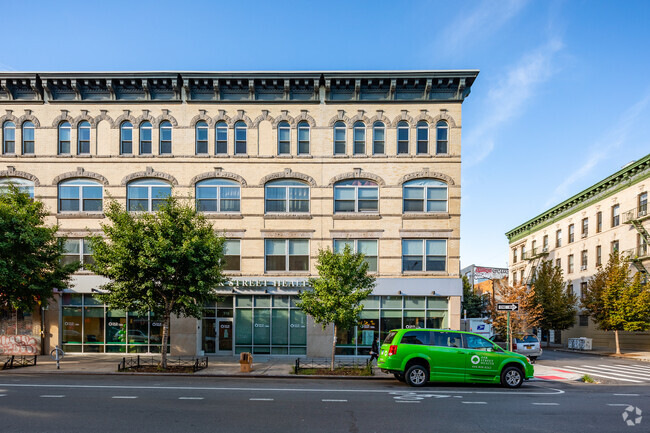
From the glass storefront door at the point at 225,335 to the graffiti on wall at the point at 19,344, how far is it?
8.89 meters

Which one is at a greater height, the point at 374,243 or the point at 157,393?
the point at 374,243

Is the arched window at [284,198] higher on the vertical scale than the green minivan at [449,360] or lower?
higher

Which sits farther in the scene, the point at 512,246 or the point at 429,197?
the point at 512,246

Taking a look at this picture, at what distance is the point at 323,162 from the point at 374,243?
4.89 m

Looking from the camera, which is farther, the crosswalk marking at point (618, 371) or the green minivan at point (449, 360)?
the crosswalk marking at point (618, 371)

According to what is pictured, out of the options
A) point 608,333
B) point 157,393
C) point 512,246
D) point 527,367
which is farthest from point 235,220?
point 512,246

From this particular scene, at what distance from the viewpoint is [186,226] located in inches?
715

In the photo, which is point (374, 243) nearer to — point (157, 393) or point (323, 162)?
point (323, 162)

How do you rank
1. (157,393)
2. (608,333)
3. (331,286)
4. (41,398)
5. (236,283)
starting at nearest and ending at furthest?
(41,398), (157,393), (331,286), (236,283), (608,333)

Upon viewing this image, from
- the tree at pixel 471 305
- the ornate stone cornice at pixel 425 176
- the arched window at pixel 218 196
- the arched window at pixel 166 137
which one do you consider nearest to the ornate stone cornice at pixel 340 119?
the ornate stone cornice at pixel 425 176

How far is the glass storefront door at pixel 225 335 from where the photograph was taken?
23.2 meters

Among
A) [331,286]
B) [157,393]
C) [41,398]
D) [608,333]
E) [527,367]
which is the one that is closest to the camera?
[41,398]

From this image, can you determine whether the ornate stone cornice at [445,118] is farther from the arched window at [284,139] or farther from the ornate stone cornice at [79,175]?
the ornate stone cornice at [79,175]

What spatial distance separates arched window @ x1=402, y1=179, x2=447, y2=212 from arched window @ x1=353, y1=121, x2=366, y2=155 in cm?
296
